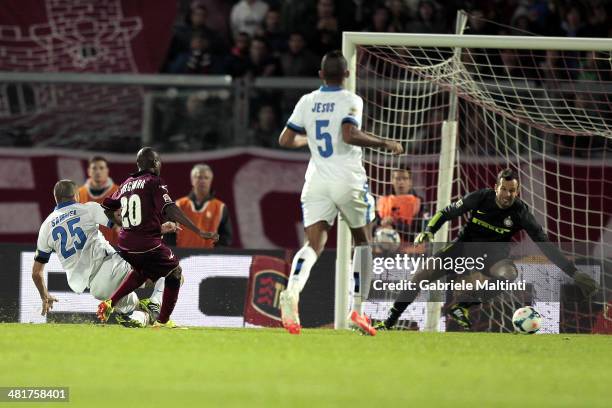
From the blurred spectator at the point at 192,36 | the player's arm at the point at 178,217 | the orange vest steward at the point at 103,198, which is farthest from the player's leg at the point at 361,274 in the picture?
the blurred spectator at the point at 192,36

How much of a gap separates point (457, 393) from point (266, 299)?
217 inches

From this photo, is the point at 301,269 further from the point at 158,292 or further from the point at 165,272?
the point at 158,292

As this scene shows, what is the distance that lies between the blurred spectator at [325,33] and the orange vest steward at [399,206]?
13.4 ft

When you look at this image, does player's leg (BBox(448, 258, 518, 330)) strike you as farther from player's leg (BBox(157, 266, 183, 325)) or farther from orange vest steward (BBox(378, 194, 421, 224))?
player's leg (BBox(157, 266, 183, 325))

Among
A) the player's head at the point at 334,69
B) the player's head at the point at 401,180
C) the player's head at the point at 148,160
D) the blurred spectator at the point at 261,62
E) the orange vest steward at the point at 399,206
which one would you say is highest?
the player's head at the point at 334,69

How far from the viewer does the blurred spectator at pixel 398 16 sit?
16328 millimetres

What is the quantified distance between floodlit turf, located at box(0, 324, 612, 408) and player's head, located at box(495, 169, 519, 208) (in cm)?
136

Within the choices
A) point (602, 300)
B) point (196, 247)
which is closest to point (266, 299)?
point (196, 247)

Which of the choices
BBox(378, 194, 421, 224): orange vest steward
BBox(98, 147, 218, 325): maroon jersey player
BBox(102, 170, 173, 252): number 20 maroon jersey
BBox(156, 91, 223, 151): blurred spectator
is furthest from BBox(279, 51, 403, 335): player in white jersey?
BBox(156, 91, 223, 151): blurred spectator

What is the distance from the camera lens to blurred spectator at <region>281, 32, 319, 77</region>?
52.3 ft

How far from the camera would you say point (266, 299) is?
38.6ft

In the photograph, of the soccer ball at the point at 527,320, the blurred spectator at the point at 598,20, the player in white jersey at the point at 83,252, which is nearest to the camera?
the player in white jersey at the point at 83,252

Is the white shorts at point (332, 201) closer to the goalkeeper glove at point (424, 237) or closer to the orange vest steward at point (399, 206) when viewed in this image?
the goalkeeper glove at point (424, 237)

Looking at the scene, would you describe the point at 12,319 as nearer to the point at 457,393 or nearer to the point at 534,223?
the point at 534,223
